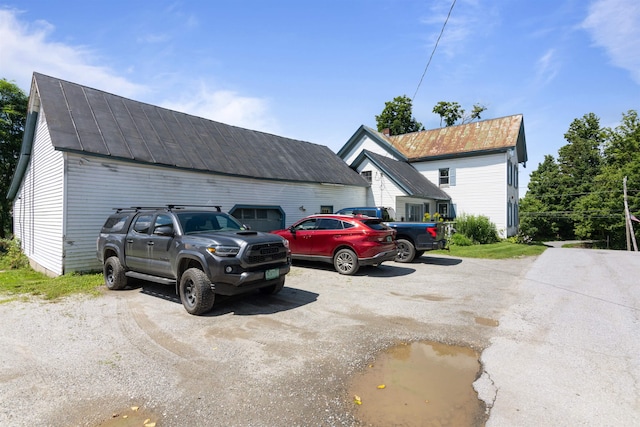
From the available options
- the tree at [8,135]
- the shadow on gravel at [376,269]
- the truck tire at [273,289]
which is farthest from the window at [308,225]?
the tree at [8,135]

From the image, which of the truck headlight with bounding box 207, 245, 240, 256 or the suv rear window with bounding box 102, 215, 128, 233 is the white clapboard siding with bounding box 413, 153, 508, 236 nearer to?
the truck headlight with bounding box 207, 245, 240, 256

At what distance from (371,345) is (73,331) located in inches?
185

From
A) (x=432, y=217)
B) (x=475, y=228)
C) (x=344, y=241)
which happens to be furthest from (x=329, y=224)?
(x=432, y=217)

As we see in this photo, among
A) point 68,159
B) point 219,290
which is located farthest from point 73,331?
point 68,159

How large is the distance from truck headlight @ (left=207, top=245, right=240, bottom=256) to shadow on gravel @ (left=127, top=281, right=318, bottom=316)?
1.15 metres

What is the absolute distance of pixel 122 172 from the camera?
419 inches

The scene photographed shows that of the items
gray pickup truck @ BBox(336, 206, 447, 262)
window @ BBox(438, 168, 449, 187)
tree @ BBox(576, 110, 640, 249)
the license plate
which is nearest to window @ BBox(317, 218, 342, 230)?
gray pickup truck @ BBox(336, 206, 447, 262)

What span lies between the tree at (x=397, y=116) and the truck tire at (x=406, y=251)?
110ft

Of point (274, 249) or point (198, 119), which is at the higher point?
point (198, 119)

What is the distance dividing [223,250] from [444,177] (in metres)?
22.7

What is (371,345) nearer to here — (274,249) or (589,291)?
(274,249)

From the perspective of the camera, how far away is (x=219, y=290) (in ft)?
19.9

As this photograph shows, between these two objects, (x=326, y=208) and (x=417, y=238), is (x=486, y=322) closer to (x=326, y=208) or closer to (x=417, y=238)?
(x=417, y=238)

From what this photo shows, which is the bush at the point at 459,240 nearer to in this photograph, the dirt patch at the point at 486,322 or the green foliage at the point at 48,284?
the dirt patch at the point at 486,322
